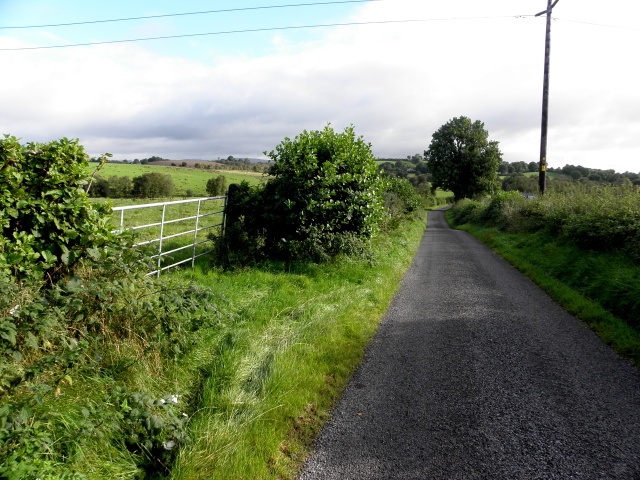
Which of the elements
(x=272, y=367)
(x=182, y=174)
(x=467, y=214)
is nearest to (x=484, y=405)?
(x=272, y=367)

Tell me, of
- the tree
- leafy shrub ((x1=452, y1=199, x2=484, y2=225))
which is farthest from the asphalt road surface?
the tree

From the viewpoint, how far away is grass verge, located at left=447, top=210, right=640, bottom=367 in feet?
19.4

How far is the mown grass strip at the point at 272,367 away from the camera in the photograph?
2.96m

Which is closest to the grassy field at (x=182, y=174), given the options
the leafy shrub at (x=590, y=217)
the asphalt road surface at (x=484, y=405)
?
the leafy shrub at (x=590, y=217)

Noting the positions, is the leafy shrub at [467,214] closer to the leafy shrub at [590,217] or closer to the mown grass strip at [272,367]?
the leafy shrub at [590,217]

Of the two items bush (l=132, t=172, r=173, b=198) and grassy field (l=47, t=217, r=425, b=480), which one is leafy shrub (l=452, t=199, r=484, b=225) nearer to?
bush (l=132, t=172, r=173, b=198)

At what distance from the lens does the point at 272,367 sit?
4.16 meters

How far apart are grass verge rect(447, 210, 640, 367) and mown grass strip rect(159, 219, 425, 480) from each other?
11.2ft

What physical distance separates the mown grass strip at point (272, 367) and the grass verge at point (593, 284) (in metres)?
3.40

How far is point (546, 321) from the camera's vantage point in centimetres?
657

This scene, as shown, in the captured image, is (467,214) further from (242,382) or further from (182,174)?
(242,382)

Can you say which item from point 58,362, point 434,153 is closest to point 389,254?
point 58,362

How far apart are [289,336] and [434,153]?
50.8 meters

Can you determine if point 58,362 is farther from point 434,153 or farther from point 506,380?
point 434,153
